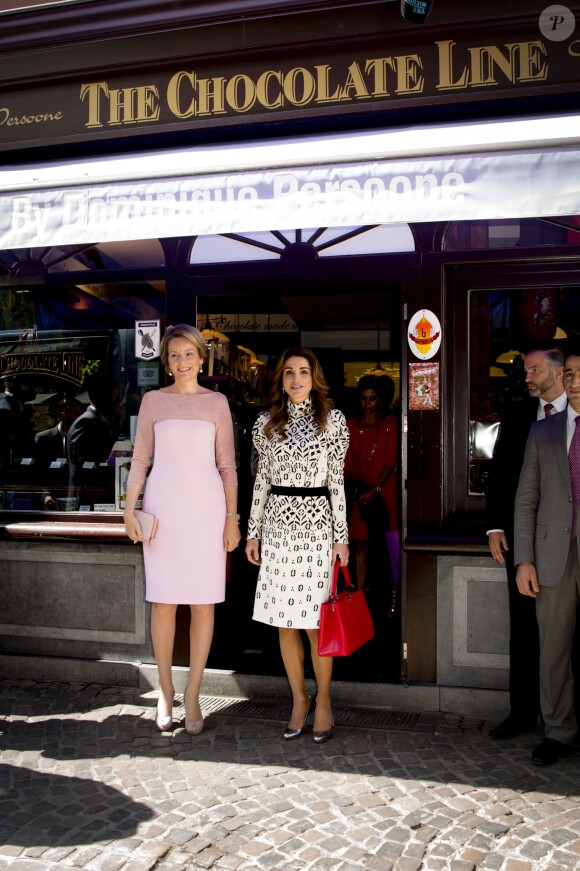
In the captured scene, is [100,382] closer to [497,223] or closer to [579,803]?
[497,223]

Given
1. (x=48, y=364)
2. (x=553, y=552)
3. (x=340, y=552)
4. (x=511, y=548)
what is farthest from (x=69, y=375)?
(x=553, y=552)

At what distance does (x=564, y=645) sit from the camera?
4043 mm

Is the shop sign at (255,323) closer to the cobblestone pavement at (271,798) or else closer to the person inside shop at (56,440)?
the person inside shop at (56,440)

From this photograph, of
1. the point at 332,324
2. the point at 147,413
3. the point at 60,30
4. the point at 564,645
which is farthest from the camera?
the point at 332,324

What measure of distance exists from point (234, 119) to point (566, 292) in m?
2.27

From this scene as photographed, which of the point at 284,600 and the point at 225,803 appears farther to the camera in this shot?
the point at 284,600

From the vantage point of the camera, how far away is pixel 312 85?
15.8 feet

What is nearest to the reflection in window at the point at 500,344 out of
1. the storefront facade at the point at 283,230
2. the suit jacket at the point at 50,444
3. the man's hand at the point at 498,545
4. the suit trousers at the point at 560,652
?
the storefront facade at the point at 283,230

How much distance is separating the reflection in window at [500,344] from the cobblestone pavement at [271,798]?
1.65 meters

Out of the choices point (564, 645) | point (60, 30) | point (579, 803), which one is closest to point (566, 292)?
point (564, 645)

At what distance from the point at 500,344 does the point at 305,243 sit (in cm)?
137

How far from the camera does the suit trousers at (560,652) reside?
13.1 ft

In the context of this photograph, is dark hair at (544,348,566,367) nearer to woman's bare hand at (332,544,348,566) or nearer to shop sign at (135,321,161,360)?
woman's bare hand at (332,544,348,566)

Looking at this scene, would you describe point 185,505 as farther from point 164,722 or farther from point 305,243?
point 305,243
